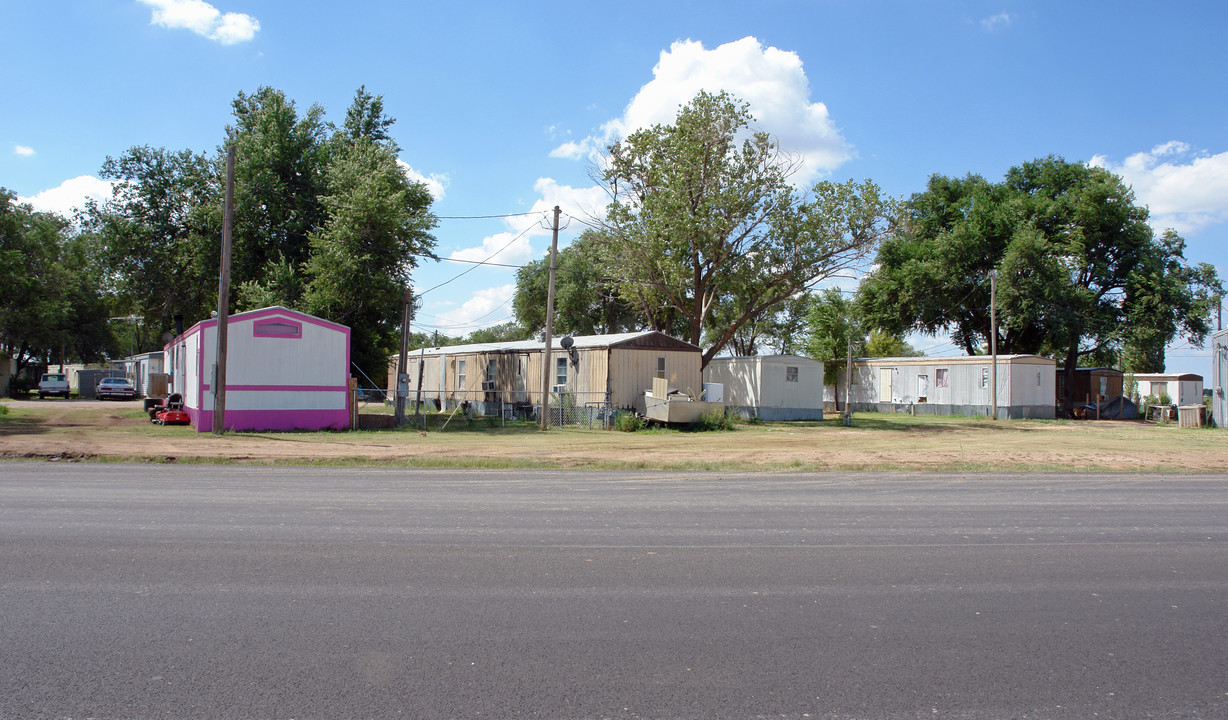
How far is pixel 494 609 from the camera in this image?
18.1ft

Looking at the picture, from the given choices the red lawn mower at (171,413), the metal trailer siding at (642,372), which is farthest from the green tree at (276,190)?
the metal trailer siding at (642,372)

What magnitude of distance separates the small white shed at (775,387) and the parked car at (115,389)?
34696 mm

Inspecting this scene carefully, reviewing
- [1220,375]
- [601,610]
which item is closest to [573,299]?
[1220,375]

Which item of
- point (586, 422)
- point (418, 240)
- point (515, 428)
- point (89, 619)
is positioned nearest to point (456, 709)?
point (89, 619)

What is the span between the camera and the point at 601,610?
5.54 meters

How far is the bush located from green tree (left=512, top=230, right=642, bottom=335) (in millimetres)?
24156

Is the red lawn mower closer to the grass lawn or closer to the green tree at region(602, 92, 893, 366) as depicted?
the grass lawn

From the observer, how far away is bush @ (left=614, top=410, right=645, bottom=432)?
27.0 m

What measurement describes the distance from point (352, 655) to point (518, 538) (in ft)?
11.1

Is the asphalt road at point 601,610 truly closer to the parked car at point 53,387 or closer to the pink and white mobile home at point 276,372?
the pink and white mobile home at point 276,372

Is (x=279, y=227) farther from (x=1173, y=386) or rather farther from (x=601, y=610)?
(x=1173, y=386)

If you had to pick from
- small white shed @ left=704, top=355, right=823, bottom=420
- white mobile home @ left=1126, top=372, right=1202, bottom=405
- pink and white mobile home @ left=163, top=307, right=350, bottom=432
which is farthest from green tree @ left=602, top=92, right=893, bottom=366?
white mobile home @ left=1126, top=372, right=1202, bottom=405

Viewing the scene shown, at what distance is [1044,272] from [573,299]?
92.8 feet

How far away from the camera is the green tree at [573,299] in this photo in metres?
53.5
